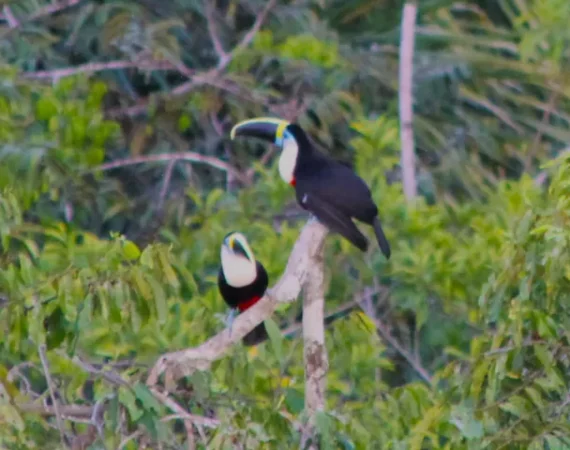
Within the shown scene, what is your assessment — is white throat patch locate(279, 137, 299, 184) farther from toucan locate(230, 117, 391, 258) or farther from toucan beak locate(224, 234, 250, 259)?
toucan beak locate(224, 234, 250, 259)

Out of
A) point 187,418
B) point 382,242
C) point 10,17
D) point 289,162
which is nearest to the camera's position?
point 187,418

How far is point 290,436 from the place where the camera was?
405cm

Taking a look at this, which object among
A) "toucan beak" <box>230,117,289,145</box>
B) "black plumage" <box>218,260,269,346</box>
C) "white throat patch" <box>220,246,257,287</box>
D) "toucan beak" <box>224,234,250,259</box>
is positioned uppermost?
"toucan beak" <box>230,117,289,145</box>

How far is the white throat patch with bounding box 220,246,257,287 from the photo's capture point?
5.45 m

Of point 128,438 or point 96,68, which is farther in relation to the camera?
point 96,68

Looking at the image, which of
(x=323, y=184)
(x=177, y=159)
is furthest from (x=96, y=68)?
(x=323, y=184)

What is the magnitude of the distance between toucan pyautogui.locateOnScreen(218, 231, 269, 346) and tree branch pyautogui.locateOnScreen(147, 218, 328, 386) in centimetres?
87

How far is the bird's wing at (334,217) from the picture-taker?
5.15 metres

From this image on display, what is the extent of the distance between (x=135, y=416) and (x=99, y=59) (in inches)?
160

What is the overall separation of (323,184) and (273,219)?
4.88 ft

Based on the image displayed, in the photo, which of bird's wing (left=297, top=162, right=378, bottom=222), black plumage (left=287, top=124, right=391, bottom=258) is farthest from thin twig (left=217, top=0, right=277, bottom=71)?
bird's wing (left=297, top=162, right=378, bottom=222)

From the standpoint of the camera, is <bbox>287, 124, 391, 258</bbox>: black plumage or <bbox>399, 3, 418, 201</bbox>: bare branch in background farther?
<bbox>399, 3, 418, 201</bbox>: bare branch in background

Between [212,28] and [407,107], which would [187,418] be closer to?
[407,107]

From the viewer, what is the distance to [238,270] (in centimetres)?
545
